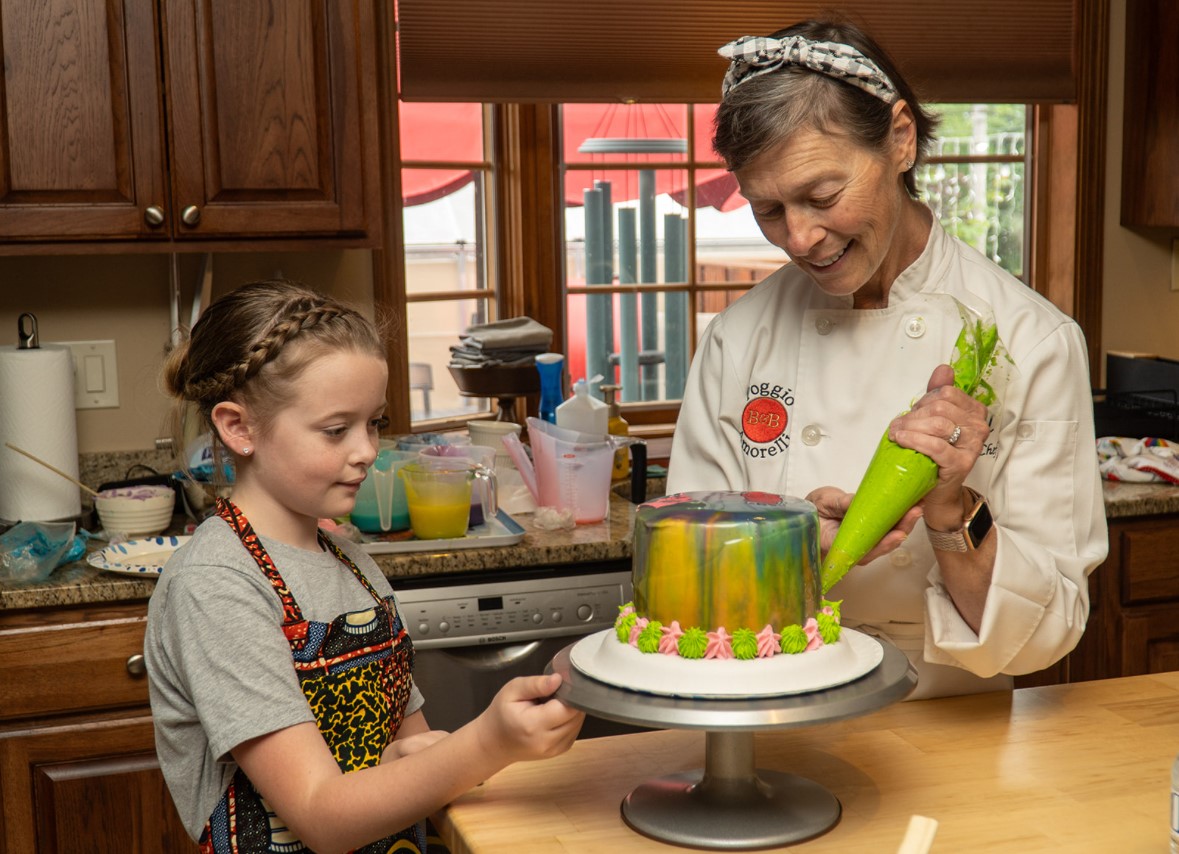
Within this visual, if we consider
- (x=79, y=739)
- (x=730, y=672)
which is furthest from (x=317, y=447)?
(x=79, y=739)

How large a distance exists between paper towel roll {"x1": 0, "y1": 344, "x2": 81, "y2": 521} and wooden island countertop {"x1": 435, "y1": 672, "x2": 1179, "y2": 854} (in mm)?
1445

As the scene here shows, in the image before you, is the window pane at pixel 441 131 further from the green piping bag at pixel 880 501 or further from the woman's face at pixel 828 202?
the green piping bag at pixel 880 501

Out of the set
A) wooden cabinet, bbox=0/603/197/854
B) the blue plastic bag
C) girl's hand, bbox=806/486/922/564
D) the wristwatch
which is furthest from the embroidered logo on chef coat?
the blue plastic bag

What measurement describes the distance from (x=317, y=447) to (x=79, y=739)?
3.50 ft

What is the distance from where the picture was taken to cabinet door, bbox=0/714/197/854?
1.96 meters

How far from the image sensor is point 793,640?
985 millimetres

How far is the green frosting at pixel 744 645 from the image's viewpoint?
38.2 inches

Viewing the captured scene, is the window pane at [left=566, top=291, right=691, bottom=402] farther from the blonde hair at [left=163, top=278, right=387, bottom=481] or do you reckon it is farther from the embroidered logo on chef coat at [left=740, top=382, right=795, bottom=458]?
the blonde hair at [left=163, top=278, right=387, bottom=481]

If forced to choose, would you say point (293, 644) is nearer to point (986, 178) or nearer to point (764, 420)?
point (764, 420)

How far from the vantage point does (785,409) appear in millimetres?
1537

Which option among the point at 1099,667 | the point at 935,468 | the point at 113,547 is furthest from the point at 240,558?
the point at 1099,667

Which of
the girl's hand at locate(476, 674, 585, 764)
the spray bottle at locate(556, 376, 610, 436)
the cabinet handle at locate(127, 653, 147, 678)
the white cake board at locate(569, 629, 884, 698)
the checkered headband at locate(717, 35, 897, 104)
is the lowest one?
the cabinet handle at locate(127, 653, 147, 678)

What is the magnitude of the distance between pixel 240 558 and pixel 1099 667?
1.96 meters

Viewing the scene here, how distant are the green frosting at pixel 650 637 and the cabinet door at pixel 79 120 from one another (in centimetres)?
151
